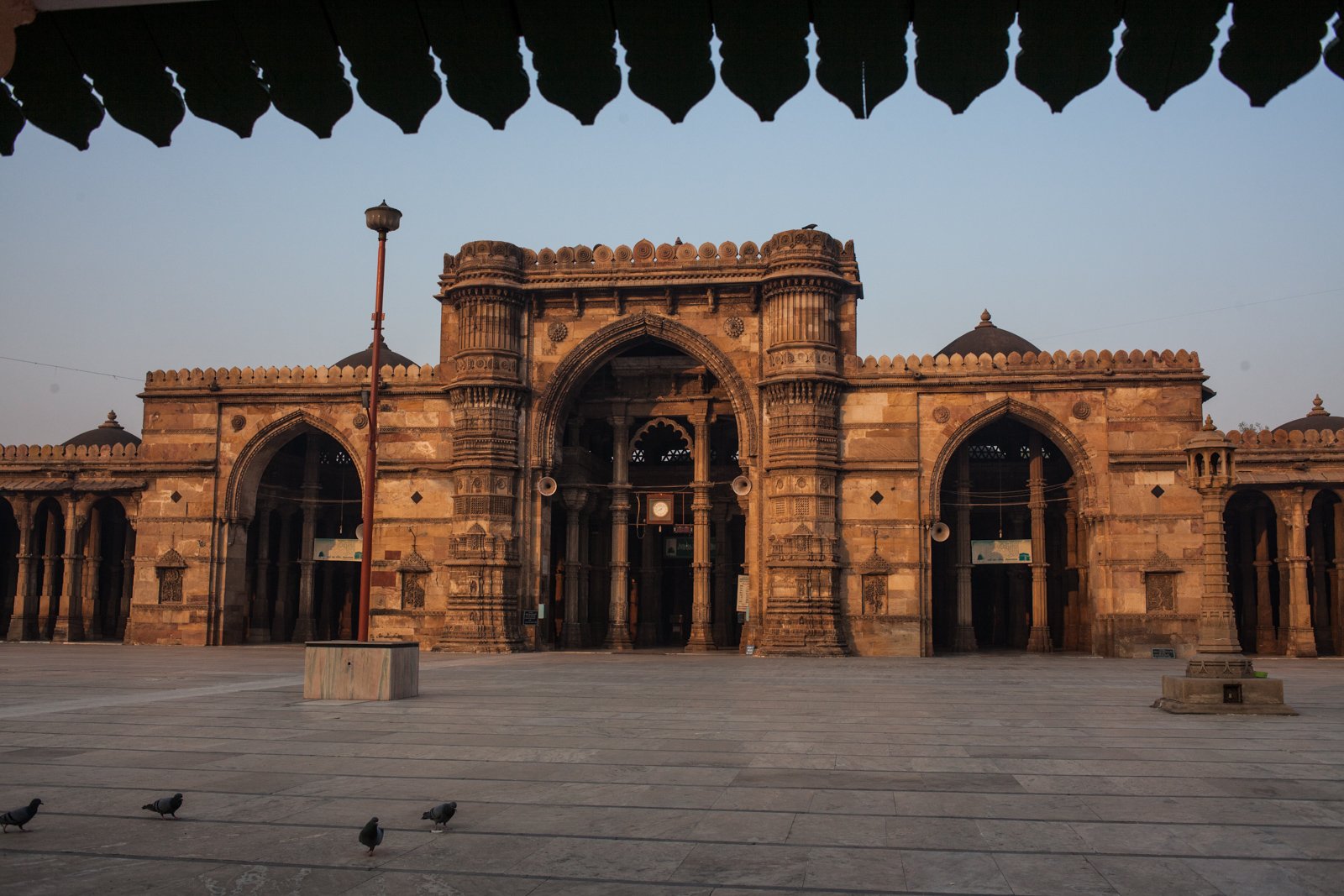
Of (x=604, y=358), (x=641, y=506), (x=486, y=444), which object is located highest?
(x=604, y=358)

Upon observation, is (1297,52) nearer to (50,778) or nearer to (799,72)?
(799,72)

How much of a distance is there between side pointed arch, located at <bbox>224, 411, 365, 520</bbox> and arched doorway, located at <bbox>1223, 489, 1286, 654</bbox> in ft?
75.7

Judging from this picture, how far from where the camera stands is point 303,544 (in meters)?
32.9

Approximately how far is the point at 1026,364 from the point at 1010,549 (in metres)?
4.91

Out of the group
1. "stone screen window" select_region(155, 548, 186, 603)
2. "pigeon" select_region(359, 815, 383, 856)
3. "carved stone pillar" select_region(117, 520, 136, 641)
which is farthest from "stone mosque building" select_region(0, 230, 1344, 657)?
"pigeon" select_region(359, 815, 383, 856)

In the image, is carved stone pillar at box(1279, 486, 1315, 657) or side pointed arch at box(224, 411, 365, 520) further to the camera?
side pointed arch at box(224, 411, 365, 520)

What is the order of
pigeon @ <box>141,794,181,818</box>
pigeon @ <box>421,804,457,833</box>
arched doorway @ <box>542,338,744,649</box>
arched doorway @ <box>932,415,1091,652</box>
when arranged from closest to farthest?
pigeon @ <box>421,804,457,833</box> < pigeon @ <box>141,794,181,818</box> < arched doorway @ <box>932,415,1091,652</box> < arched doorway @ <box>542,338,744,649</box>

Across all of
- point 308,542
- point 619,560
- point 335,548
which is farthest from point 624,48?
point 308,542

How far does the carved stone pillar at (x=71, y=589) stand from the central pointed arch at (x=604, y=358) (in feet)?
43.3

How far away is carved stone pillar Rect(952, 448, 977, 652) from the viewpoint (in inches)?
1185

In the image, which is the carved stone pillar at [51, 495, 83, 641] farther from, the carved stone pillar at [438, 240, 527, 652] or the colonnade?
the colonnade

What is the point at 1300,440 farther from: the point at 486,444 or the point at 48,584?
the point at 48,584

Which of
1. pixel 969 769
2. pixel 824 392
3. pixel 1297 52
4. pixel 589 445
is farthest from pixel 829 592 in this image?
pixel 1297 52

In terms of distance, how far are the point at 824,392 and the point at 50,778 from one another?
21169mm
